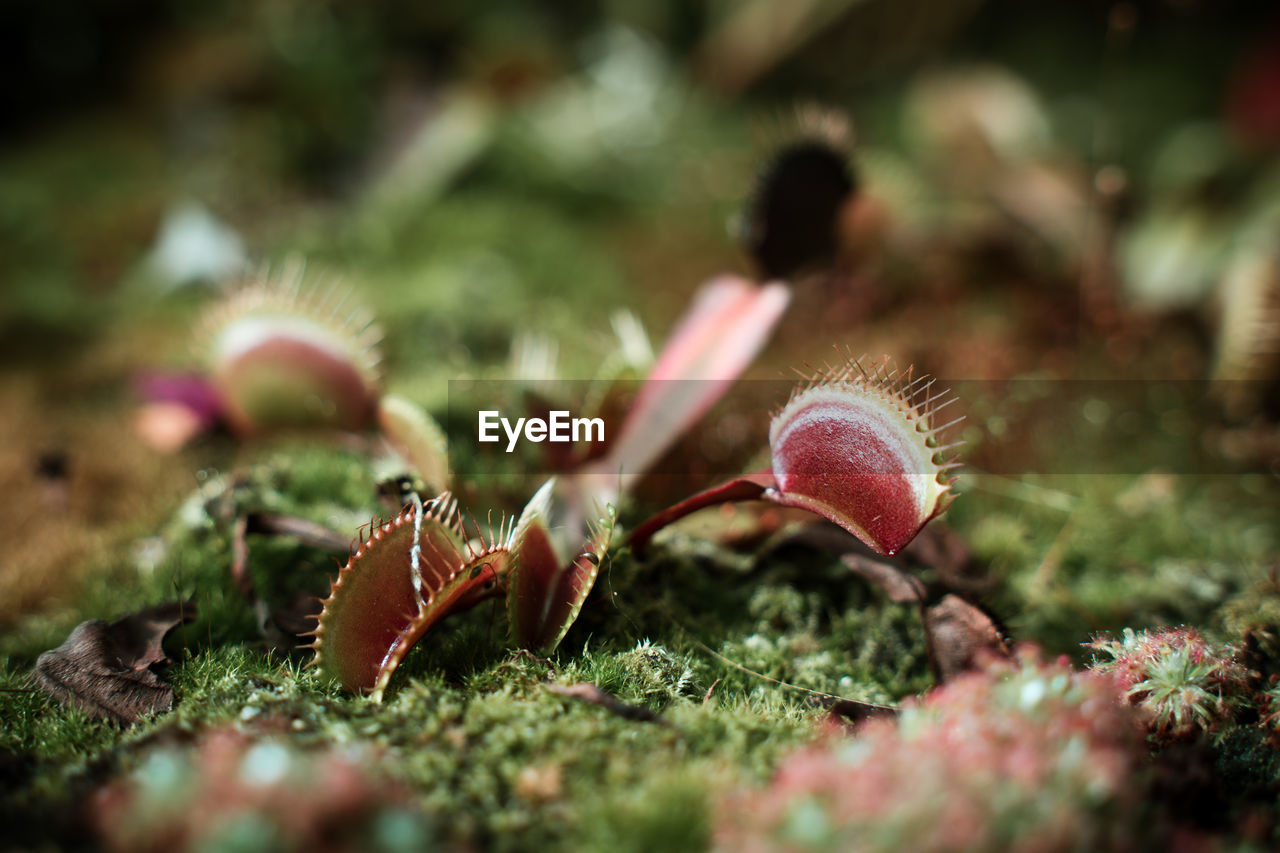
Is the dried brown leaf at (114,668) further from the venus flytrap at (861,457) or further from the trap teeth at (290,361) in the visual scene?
the venus flytrap at (861,457)

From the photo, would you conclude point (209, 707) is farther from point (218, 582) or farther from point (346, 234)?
point (346, 234)

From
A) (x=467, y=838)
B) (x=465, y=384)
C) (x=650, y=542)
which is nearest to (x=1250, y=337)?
(x=650, y=542)

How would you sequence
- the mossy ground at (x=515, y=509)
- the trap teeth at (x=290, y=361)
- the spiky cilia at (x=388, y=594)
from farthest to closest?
1. the trap teeth at (x=290, y=361)
2. the spiky cilia at (x=388, y=594)
3. the mossy ground at (x=515, y=509)

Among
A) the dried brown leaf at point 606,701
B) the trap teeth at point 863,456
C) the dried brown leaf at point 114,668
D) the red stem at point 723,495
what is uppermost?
the trap teeth at point 863,456

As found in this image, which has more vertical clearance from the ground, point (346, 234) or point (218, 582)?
point (346, 234)

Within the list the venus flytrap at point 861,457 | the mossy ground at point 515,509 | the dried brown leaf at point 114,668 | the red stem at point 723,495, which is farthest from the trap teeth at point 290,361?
the venus flytrap at point 861,457

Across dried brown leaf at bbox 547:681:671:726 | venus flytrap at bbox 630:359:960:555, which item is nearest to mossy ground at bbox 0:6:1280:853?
dried brown leaf at bbox 547:681:671:726

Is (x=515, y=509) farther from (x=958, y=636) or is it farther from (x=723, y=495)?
(x=958, y=636)

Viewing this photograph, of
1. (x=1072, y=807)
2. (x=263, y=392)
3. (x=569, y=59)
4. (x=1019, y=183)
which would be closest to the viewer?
(x=1072, y=807)

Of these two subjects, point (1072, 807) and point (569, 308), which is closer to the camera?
point (1072, 807)

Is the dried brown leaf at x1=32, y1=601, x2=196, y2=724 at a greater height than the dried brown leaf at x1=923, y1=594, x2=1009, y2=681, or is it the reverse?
the dried brown leaf at x1=923, y1=594, x2=1009, y2=681

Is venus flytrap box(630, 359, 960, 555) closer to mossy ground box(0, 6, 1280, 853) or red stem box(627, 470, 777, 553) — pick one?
red stem box(627, 470, 777, 553)
